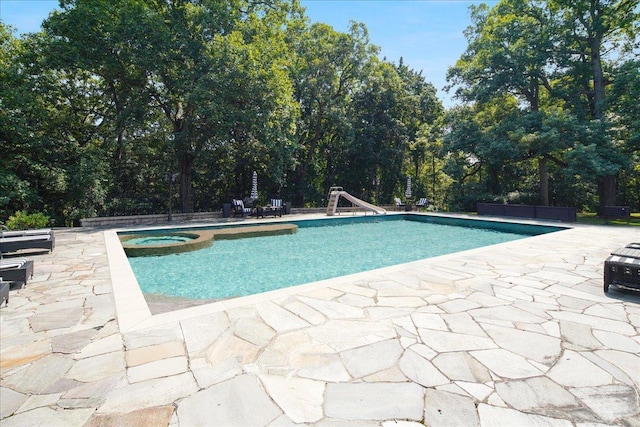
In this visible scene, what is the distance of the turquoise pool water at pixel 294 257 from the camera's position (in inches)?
211

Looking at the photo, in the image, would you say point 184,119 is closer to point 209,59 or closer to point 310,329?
point 209,59

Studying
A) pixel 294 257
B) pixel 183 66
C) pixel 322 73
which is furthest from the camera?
pixel 322 73

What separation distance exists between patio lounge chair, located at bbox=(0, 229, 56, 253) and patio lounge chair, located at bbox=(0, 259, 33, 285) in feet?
7.38

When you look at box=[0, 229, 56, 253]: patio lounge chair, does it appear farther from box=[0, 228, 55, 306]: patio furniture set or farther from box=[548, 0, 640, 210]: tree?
box=[548, 0, 640, 210]: tree

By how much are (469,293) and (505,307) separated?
0.48 meters

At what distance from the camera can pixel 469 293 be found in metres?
3.85

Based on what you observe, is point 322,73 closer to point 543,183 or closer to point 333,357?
point 543,183

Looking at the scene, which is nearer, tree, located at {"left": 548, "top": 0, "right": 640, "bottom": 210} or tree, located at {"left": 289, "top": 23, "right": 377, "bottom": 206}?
tree, located at {"left": 548, "top": 0, "right": 640, "bottom": 210}

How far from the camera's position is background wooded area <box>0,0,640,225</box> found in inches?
424

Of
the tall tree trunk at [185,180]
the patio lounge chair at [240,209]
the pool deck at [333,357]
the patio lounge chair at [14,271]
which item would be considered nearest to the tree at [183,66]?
the tall tree trunk at [185,180]

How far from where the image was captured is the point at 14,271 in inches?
150

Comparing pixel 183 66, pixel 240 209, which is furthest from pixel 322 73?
pixel 240 209

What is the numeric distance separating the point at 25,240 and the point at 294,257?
5165 millimetres

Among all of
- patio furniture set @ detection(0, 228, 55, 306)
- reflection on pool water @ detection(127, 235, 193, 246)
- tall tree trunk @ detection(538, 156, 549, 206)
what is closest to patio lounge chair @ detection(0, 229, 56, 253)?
patio furniture set @ detection(0, 228, 55, 306)
